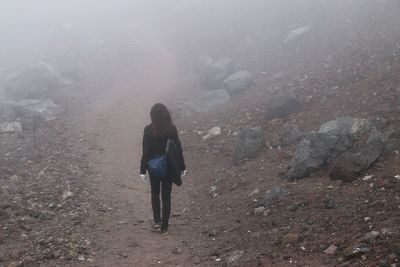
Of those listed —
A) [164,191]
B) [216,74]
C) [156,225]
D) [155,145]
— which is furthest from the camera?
[216,74]

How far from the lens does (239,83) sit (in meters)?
18.0

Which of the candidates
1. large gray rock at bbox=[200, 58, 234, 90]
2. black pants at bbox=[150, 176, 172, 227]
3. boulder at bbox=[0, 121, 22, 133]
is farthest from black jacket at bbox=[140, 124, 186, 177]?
large gray rock at bbox=[200, 58, 234, 90]

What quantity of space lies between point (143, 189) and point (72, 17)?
35875mm

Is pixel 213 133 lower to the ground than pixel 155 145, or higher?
lower

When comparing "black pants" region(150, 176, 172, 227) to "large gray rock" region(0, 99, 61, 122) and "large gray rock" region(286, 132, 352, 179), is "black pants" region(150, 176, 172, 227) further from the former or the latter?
"large gray rock" region(0, 99, 61, 122)

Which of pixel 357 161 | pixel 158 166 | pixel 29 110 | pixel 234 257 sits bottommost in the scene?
pixel 29 110

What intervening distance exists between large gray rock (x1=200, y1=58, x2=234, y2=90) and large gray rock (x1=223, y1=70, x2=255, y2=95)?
917mm

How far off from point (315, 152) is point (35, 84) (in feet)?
51.1

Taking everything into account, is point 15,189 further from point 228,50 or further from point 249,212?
point 228,50

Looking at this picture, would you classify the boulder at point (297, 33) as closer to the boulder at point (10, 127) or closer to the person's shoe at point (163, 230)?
the boulder at point (10, 127)

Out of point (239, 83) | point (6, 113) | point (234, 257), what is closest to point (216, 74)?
point (239, 83)

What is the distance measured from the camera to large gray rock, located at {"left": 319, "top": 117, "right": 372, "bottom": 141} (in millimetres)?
9164

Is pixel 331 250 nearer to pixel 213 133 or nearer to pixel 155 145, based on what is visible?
pixel 155 145

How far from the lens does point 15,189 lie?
9.82 meters
